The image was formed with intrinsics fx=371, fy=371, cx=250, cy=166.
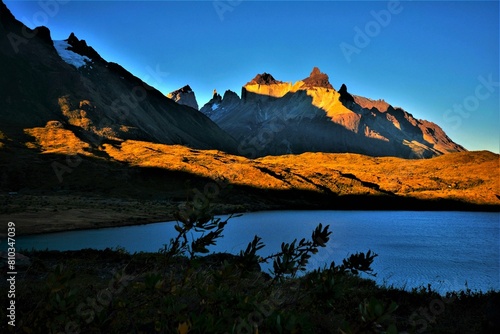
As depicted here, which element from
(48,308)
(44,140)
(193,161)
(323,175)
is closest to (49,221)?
(48,308)

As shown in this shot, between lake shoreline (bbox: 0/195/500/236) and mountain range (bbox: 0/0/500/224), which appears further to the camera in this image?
mountain range (bbox: 0/0/500/224)

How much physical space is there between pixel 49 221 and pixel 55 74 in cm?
17160

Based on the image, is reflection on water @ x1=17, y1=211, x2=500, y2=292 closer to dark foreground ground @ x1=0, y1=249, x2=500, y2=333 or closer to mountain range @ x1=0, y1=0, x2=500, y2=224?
dark foreground ground @ x1=0, y1=249, x2=500, y2=333

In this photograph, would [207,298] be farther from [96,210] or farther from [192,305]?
[96,210]

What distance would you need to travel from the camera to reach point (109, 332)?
4.44 m

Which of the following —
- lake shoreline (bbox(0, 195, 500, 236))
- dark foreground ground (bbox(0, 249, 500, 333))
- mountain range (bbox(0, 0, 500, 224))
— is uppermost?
mountain range (bbox(0, 0, 500, 224))

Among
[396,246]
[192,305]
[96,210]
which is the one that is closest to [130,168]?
[96,210]

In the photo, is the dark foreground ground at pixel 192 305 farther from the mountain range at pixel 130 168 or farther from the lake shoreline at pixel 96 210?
the mountain range at pixel 130 168

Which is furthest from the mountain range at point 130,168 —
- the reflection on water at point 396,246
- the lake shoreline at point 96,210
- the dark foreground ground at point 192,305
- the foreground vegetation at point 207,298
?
the foreground vegetation at point 207,298

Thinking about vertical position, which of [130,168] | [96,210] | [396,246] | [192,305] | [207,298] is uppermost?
[130,168]

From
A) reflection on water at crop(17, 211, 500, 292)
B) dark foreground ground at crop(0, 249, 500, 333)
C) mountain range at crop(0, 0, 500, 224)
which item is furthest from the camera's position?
mountain range at crop(0, 0, 500, 224)

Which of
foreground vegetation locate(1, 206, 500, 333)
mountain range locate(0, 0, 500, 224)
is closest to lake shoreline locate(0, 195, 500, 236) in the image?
mountain range locate(0, 0, 500, 224)

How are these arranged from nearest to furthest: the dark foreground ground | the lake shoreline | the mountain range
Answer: the dark foreground ground → the lake shoreline → the mountain range

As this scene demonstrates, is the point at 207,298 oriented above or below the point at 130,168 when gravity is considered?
below
